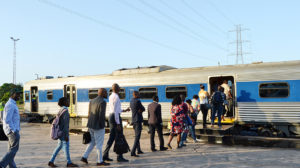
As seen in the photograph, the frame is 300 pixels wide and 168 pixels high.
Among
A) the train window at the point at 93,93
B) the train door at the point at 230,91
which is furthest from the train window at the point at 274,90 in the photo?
the train window at the point at 93,93

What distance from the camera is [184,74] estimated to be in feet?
46.1

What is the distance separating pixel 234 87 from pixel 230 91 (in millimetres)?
285

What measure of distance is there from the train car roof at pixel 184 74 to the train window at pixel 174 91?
292 millimetres

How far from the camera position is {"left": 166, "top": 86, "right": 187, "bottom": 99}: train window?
14.0 m

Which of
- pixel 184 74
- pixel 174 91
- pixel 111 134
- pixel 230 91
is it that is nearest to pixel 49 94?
pixel 174 91

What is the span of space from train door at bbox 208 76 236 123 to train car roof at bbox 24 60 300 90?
52cm

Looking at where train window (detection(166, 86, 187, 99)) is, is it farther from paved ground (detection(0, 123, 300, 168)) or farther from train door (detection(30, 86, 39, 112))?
train door (detection(30, 86, 39, 112))

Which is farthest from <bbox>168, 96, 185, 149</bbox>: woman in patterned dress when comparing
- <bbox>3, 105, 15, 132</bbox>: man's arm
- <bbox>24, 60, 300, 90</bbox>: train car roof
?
<bbox>3, 105, 15, 132</bbox>: man's arm

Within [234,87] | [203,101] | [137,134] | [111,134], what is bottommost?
[137,134]

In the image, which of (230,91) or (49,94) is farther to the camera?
(49,94)

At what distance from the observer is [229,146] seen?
34.3ft

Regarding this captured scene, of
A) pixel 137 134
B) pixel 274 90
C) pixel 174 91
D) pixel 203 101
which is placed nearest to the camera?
pixel 137 134

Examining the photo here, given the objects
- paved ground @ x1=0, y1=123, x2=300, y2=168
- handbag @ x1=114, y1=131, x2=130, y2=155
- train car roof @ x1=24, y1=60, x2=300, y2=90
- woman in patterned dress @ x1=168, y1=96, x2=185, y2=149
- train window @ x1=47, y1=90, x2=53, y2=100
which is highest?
train car roof @ x1=24, y1=60, x2=300, y2=90

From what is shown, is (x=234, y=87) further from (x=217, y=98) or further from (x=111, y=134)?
(x=111, y=134)
